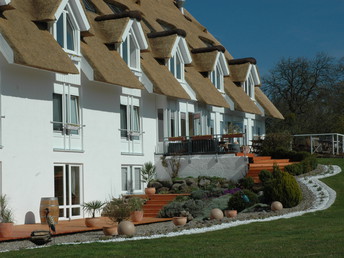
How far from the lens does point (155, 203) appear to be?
2931 cm

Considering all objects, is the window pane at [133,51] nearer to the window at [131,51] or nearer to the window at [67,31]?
the window at [131,51]

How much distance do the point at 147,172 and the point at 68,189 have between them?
21.2 ft

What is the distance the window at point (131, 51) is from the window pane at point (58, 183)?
7559 millimetres

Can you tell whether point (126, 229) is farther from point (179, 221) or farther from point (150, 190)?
point (150, 190)

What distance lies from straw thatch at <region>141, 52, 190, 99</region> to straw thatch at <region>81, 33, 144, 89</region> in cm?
214

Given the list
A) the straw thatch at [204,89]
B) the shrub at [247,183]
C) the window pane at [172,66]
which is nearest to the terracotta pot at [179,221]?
the shrub at [247,183]

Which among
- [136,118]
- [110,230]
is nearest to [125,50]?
[136,118]

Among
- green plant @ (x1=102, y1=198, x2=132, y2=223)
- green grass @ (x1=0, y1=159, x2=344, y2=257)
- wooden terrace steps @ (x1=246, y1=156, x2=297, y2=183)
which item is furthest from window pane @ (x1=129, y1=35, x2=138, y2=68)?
green grass @ (x1=0, y1=159, x2=344, y2=257)

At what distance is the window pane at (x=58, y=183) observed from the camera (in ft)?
84.5

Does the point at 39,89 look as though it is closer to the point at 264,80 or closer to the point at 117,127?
the point at 117,127

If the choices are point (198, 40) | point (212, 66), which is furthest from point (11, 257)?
point (198, 40)

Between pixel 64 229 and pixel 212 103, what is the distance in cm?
1653

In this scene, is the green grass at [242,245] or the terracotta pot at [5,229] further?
the terracotta pot at [5,229]

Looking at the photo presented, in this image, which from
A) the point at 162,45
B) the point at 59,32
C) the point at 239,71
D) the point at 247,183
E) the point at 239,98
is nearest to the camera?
the point at 59,32
